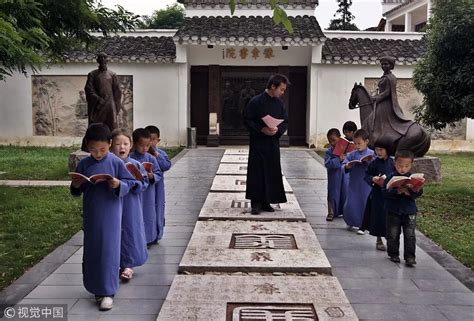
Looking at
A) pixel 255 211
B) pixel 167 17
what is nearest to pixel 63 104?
pixel 255 211

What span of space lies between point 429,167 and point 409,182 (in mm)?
5602

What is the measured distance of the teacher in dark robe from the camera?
666cm

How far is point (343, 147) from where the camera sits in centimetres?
632

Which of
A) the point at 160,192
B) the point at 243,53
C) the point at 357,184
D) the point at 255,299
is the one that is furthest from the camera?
the point at 243,53

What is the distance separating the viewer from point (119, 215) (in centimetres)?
392

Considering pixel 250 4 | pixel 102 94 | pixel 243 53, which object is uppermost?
pixel 250 4

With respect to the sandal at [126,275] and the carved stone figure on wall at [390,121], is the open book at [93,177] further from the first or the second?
the carved stone figure on wall at [390,121]

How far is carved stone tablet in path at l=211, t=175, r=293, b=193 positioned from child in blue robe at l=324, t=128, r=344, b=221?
5.43ft

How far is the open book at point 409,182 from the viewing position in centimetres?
463

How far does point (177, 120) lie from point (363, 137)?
11.2 metres

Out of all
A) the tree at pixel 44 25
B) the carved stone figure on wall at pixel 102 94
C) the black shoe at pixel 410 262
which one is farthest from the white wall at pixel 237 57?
the black shoe at pixel 410 262

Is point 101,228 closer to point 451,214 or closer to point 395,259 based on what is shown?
point 395,259

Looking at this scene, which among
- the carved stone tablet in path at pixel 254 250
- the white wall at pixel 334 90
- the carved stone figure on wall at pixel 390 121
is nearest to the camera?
the carved stone tablet in path at pixel 254 250

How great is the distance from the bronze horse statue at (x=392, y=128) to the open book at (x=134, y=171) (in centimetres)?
549
